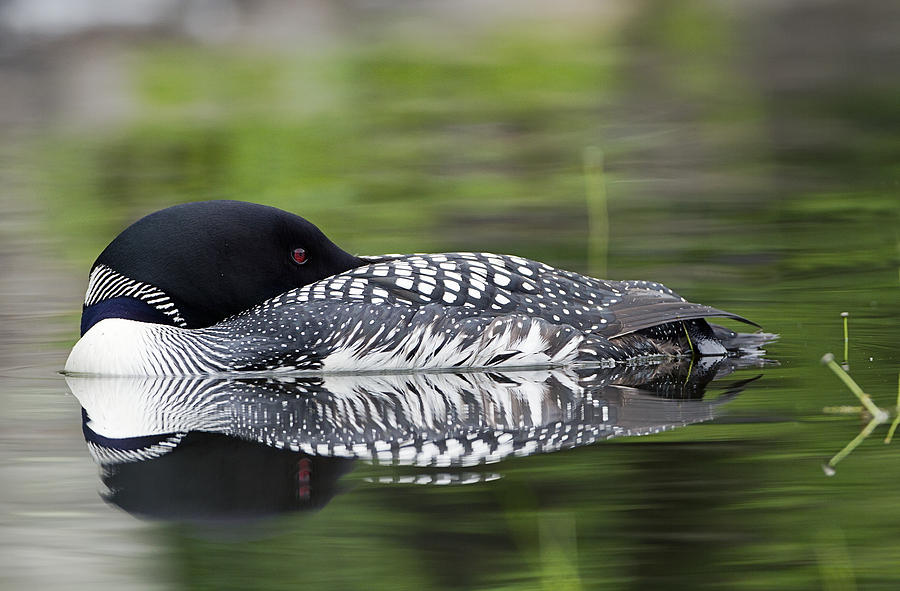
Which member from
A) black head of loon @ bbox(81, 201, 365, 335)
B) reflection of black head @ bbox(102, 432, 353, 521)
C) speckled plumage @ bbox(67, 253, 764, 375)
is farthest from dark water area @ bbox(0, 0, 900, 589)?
black head of loon @ bbox(81, 201, 365, 335)

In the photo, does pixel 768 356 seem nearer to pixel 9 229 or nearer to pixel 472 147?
pixel 9 229

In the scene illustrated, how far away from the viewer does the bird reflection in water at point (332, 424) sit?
422 cm

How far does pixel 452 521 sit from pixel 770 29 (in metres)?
20.5

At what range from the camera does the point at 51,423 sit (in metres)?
5.11

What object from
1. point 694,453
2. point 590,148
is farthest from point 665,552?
point 590,148

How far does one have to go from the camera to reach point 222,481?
430 centimetres

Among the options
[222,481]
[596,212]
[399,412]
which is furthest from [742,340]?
[596,212]

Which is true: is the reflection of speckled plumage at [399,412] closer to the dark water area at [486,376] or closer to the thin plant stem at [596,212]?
the dark water area at [486,376]

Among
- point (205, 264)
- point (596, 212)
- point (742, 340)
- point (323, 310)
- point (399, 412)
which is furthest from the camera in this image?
point (596, 212)

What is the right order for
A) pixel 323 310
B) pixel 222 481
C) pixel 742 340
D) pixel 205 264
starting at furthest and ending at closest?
1. pixel 742 340
2. pixel 205 264
3. pixel 323 310
4. pixel 222 481

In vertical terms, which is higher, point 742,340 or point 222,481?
point 222,481

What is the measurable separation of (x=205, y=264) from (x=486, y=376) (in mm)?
1169

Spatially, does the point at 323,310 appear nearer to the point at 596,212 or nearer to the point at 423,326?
the point at 423,326

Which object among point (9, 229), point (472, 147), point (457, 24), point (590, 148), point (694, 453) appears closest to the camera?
point (694, 453)
